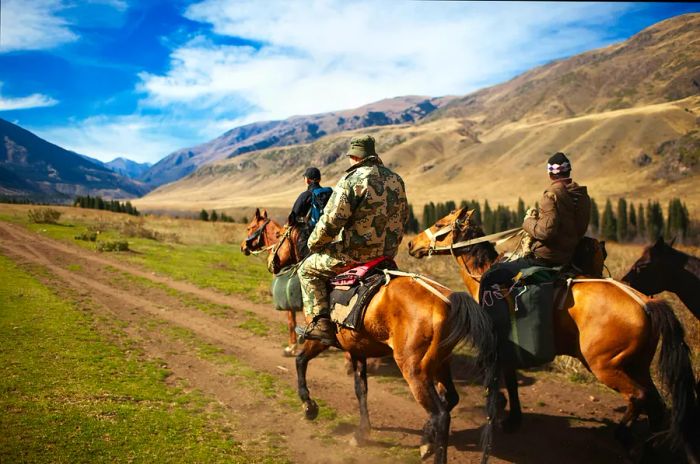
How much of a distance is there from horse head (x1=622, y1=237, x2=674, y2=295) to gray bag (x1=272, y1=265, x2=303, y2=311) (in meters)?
5.99

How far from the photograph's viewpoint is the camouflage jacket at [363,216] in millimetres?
5395

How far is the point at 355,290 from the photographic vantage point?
5.71 metres

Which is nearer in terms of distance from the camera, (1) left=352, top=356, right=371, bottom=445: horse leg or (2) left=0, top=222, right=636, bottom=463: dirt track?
(2) left=0, top=222, right=636, bottom=463: dirt track

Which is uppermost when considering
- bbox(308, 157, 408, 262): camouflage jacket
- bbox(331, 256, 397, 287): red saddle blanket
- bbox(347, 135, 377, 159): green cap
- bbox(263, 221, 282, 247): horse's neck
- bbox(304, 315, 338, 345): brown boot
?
bbox(347, 135, 377, 159): green cap

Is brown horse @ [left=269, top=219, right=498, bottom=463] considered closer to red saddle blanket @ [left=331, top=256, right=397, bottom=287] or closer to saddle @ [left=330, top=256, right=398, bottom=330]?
saddle @ [left=330, top=256, right=398, bottom=330]

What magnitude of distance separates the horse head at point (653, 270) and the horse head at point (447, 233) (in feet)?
9.60

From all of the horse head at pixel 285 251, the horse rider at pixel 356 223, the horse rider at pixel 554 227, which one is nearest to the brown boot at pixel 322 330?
the horse rider at pixel 356 223

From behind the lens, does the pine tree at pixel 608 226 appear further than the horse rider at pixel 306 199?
Yes

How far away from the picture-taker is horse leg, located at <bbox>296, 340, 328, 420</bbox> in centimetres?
651

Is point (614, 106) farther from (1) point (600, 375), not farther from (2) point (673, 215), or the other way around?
(1) point (600, 375)

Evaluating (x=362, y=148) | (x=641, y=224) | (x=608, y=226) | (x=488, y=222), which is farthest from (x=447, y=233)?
(x=488, y=222)

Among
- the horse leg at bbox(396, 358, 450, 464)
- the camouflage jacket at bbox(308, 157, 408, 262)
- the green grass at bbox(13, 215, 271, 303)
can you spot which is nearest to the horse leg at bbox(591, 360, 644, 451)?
the horse leg at bbox(396, 358, 450, 464)

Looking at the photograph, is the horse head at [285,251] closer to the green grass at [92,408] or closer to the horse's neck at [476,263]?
the green grass at [92,408]

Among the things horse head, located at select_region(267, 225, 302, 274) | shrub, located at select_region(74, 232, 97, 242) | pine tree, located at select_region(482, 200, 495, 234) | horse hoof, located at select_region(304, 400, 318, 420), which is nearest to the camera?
horse hoof, located at select_region(304, 400, 318, 420)
